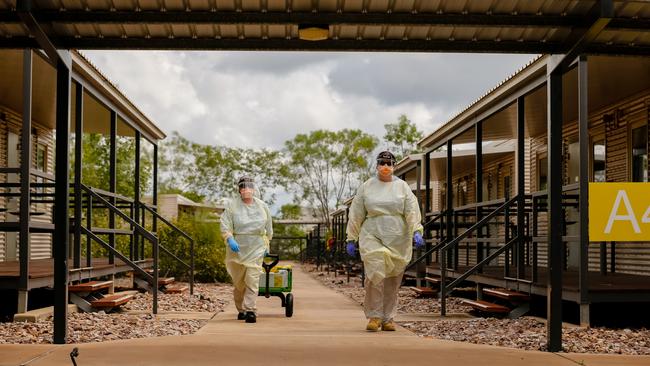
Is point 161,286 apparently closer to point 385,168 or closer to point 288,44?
point 385,168

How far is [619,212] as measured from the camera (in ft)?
26.3

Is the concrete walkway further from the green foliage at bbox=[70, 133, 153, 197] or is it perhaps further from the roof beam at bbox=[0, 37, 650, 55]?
the green foliage at bbox=[70, 133, 153, 197]

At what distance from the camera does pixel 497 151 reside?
2053 cm

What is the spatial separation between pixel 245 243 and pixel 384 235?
201cm

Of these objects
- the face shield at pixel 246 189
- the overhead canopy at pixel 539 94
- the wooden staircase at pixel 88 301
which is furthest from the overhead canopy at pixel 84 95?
the overhead canopy at pixel 539 94

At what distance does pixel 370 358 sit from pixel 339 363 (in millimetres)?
359

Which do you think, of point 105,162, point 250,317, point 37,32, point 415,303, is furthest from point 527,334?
point 105,162

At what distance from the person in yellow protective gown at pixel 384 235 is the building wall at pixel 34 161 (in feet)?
29.6

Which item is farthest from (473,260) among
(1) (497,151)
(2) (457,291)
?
(2) (457,291)

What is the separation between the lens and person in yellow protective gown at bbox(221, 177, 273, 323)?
10.1 metres

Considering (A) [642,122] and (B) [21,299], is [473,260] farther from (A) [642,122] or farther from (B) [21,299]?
(B) [21,299]

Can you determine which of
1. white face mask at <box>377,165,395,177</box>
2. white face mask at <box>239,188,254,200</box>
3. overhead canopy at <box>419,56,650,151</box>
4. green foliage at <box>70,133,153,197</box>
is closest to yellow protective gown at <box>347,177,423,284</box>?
white face mask at <box>377,165,395,177</box>

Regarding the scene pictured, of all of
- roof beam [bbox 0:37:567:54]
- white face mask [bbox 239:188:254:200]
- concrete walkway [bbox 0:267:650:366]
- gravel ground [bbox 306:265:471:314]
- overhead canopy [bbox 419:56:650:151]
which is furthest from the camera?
gravel ground [bbox 306:265:471:314]

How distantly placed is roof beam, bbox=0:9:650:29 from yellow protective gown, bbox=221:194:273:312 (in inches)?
149
